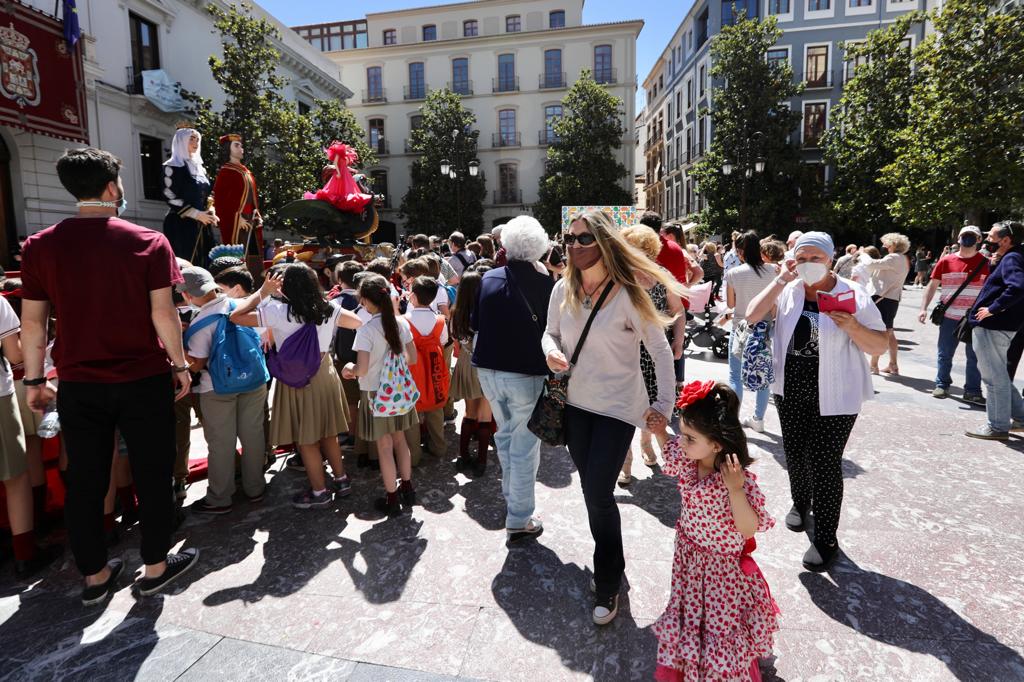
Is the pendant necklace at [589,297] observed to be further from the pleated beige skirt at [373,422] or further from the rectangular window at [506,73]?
the rectangular window at [506,73]

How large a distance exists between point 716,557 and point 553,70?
39.6 m

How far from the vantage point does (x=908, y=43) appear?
30.4 meters

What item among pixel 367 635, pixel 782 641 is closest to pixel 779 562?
pixel 782 641

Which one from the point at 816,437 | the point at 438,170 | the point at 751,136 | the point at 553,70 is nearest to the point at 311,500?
the point at 816,437

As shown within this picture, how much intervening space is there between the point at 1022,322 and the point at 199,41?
75.4 ft

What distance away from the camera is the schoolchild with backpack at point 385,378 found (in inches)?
150

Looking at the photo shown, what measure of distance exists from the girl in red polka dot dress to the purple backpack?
2480mm

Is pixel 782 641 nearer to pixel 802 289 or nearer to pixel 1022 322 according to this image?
pixel 802 289

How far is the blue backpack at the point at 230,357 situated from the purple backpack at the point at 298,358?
0.15 m

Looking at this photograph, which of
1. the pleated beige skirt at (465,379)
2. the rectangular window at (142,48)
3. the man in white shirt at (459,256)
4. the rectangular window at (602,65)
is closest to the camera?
the pleated beige skirt at (465,379)

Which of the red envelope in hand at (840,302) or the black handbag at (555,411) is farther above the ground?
the red envelope in hand at (840,302)

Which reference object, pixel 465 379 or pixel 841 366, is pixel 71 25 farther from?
pixel 841 366

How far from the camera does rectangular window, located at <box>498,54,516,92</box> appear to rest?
3803 centimetres

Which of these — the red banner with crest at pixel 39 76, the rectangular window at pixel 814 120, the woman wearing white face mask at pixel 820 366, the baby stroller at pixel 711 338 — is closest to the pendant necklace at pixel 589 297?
the woman wearing white face mask at pixel 820 366
